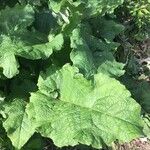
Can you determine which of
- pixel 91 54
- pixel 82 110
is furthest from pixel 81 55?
pixel 82 110

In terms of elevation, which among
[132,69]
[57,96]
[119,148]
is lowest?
[119,148]

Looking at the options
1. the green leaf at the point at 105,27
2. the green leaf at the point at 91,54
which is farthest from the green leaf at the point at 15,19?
the green leaf at the point at 105,27

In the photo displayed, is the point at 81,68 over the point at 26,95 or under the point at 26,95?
over

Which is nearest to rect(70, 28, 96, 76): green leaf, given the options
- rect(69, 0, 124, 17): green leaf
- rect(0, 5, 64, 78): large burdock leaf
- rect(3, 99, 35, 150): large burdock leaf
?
rect(0, 5, 64, 78): large burdock leaf

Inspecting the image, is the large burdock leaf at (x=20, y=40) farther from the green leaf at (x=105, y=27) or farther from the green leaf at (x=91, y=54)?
the green leaf at (x=105, y=27)

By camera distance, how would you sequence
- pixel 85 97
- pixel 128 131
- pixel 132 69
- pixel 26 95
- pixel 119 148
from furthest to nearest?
1. pixel 132 69
2. pixel 119 148
3. pixel 26 95
4. pixel 85 97
5. pixel 128 131

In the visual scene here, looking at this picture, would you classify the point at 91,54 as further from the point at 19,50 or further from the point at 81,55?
the point at 19,50

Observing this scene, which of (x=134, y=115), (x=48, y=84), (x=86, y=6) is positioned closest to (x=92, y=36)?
(x=86, y=6)

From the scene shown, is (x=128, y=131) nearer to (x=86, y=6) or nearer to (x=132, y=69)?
(x=86, y=6)
